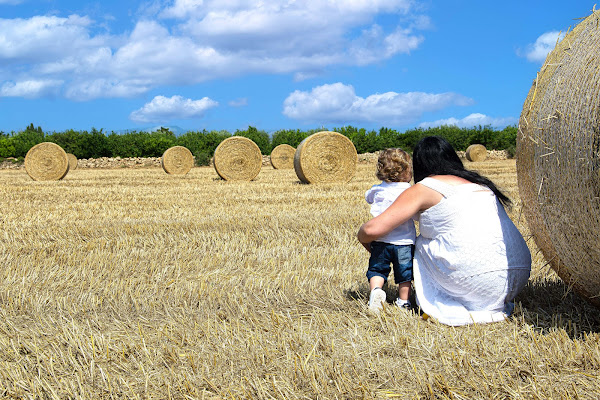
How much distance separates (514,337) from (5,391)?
2.64 metres

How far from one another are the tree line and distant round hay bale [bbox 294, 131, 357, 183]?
15463 mm

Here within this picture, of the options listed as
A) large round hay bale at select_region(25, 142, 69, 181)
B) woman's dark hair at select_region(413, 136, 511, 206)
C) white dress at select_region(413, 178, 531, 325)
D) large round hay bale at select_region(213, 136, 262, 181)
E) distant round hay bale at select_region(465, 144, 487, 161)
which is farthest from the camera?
distant round hay bale at select_region(465, 144, 487, 161)

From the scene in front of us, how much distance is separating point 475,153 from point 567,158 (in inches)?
1123

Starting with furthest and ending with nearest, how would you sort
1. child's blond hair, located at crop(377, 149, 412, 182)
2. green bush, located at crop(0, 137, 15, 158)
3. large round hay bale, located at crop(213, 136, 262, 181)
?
green bush, located at crop(0, 137, 15, 158), large round hay bale, located at crop(213, 136, 262, 181), child's blond hair, located at crop(377, 149, 412, 182)

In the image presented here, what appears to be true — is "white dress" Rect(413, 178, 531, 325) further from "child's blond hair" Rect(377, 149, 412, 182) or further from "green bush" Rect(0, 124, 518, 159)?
"green bush" Rect(0, 124, 518, 159)

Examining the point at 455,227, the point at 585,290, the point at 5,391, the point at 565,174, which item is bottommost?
the point at 5,391

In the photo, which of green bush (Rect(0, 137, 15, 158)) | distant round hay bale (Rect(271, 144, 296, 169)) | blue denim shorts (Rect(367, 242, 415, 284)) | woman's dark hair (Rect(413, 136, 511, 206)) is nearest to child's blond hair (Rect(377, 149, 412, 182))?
woman's dark hair (Rect(413, 136, 511, 206))

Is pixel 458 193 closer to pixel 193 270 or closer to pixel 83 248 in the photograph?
pixel 193 270

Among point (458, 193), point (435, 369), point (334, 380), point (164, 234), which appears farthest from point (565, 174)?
point (164, 234)

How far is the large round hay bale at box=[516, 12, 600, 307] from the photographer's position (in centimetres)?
284

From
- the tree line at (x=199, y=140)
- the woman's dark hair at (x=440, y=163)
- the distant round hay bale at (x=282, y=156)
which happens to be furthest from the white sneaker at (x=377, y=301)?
the tree line at (x=199, y=140)

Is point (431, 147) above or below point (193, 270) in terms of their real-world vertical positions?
above

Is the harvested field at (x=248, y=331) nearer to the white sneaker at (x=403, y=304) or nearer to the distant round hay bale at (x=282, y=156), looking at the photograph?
the white sneaker at (x=403, y=304)

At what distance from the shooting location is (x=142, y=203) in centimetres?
995
